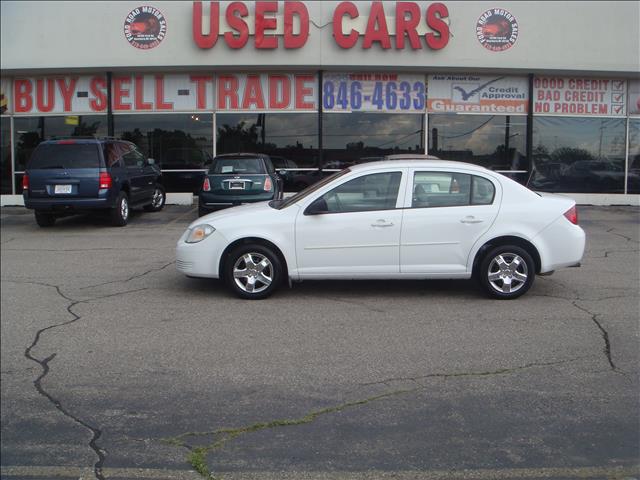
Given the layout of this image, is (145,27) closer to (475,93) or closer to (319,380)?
(475,93)

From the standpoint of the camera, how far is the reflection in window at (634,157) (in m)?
19.6

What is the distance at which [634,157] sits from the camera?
19.7 meters

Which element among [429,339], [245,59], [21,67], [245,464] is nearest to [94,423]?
[245,464]

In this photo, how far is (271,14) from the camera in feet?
58.0

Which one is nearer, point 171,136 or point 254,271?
point 254,271

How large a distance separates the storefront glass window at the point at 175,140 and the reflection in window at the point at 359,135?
336cm

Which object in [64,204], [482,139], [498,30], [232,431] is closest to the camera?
[232,431]

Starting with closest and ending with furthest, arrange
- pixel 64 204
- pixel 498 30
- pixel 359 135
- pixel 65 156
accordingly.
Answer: pixel 64 204
pixel 65 156
pixel 498 30
pixel 359 135

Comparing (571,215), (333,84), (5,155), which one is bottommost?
(571,215)

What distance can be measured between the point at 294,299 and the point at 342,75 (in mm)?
11993

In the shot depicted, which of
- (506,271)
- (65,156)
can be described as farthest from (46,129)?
(506,271)

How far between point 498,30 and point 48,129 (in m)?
12.7

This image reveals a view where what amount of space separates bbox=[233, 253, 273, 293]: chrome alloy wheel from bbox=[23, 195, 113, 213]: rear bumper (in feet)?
21.9

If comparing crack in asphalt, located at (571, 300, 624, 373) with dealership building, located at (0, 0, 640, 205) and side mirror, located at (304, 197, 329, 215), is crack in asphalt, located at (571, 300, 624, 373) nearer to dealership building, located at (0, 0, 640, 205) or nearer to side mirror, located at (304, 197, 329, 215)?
side mirror, located at (304, 197, 329, 215)
